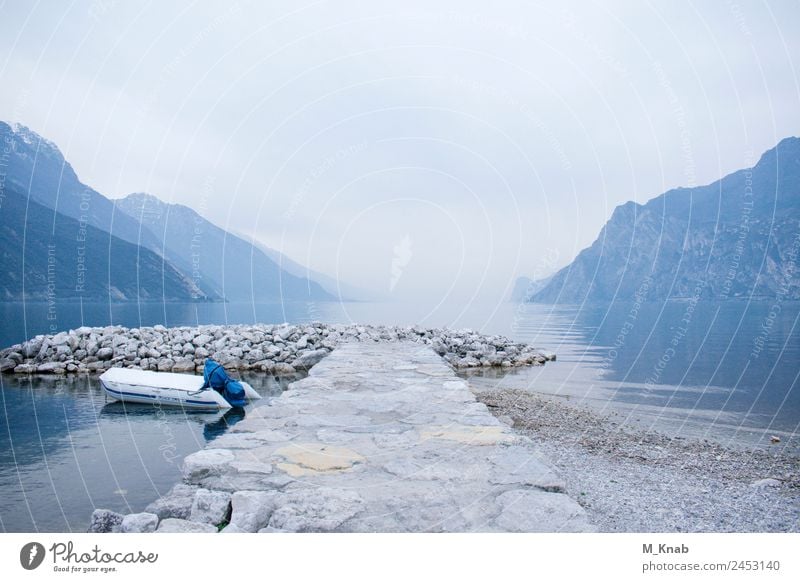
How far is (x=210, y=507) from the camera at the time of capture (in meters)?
3.50

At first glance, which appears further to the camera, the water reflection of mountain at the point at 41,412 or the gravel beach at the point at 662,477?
the water reflection of mountain at the point at 41,412

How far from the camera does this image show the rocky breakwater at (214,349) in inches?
755

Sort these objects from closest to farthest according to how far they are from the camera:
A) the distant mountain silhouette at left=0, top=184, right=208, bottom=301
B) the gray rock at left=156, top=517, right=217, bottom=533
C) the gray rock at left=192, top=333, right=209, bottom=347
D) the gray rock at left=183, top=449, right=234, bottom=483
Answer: the gray rock at left=156, top=517, right=217, bottom=533
the gray rock at left=183, top=449, right=234, bottom=483
the gray rock at left=192, top=333, right=209, bottom=347
the distant mountain silhouette at left=0, top=184, right=208, bottom=301

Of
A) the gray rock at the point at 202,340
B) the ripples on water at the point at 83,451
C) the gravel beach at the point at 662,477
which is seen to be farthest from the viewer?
the gray rock at the point at 202,340

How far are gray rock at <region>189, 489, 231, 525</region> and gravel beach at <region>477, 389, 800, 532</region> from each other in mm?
3272

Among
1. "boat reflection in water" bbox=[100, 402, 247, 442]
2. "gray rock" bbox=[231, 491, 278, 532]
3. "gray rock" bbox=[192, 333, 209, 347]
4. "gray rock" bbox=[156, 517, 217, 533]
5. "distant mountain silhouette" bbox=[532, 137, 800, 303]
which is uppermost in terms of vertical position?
"distant mountain silhouette" bbox=[532, 137, 800, 303]

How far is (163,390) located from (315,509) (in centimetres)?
1144

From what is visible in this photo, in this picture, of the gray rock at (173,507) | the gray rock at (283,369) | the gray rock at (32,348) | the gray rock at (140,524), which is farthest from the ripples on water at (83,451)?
the gray rock at (32,348)

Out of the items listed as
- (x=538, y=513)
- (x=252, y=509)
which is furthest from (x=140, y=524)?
(x=538, y=513)

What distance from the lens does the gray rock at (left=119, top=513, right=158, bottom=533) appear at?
3.30 meters

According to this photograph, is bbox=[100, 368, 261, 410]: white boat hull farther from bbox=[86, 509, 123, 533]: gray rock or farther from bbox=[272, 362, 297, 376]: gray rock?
bbox=[86, 509, 123, 533]: gray rock

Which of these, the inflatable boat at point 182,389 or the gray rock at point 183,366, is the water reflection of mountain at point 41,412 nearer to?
the inflatable boat at point 182,389

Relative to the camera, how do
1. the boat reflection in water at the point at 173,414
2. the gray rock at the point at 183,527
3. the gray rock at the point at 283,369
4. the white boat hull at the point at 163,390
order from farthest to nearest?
the gray rock at the point at 283,369 → the white boat hull at the point at 163,390 → the boat reflection in water at the point at 173,414 → the gray rock at the point at 183,527

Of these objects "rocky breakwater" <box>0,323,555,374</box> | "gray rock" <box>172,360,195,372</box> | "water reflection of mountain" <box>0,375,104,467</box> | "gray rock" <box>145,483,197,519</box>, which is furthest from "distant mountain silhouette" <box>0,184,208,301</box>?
"gray rock" <box>145,483,197,519</box>
